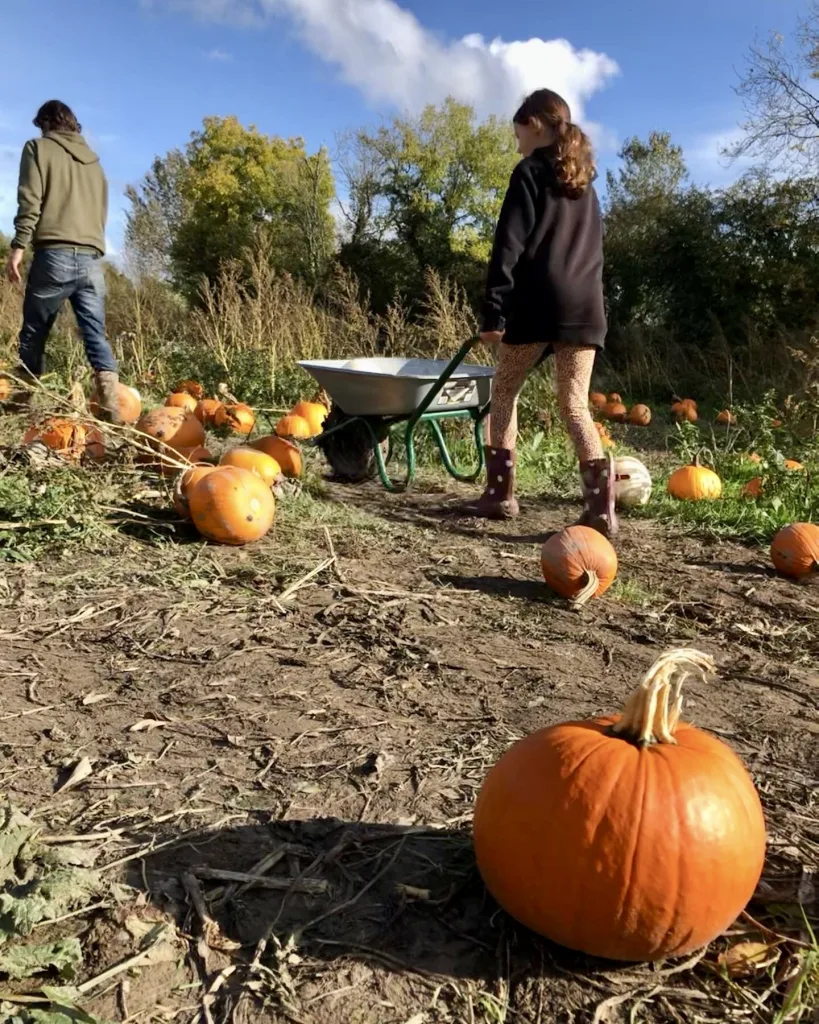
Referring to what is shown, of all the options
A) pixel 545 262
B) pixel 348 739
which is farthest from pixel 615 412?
pixel 348 739

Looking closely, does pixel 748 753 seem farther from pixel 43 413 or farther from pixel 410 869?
pixel 43 413

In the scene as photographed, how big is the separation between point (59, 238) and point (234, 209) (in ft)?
75.4

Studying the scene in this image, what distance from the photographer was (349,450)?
5.61 m

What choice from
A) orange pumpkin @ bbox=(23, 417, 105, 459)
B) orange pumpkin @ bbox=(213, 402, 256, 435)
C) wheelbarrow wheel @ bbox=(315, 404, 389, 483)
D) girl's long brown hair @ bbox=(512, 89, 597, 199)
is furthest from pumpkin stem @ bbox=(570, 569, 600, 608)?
orange pumpkin @ bbox=(213, 402, 256, 435)

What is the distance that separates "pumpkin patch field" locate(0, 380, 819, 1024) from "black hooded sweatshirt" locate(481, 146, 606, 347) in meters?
1.16

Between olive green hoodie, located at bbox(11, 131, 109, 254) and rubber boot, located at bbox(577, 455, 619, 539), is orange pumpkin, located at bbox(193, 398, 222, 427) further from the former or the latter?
rubber boot, located at bbox(577, 455, 619, 539)

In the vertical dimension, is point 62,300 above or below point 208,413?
above

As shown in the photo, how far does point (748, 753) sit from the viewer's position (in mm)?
2072

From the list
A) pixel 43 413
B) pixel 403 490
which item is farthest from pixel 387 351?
pixel 43 413

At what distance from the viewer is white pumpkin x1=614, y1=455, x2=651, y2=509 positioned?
477 centimetres

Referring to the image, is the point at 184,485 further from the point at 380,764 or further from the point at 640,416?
the point at 640,416

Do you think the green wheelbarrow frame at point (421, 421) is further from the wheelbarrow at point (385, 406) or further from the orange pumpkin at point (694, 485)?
the orange pumpkin at point (694, 485)

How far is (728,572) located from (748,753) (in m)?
1.88

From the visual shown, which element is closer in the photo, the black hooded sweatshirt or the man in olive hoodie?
the black hooded sweatshirt
